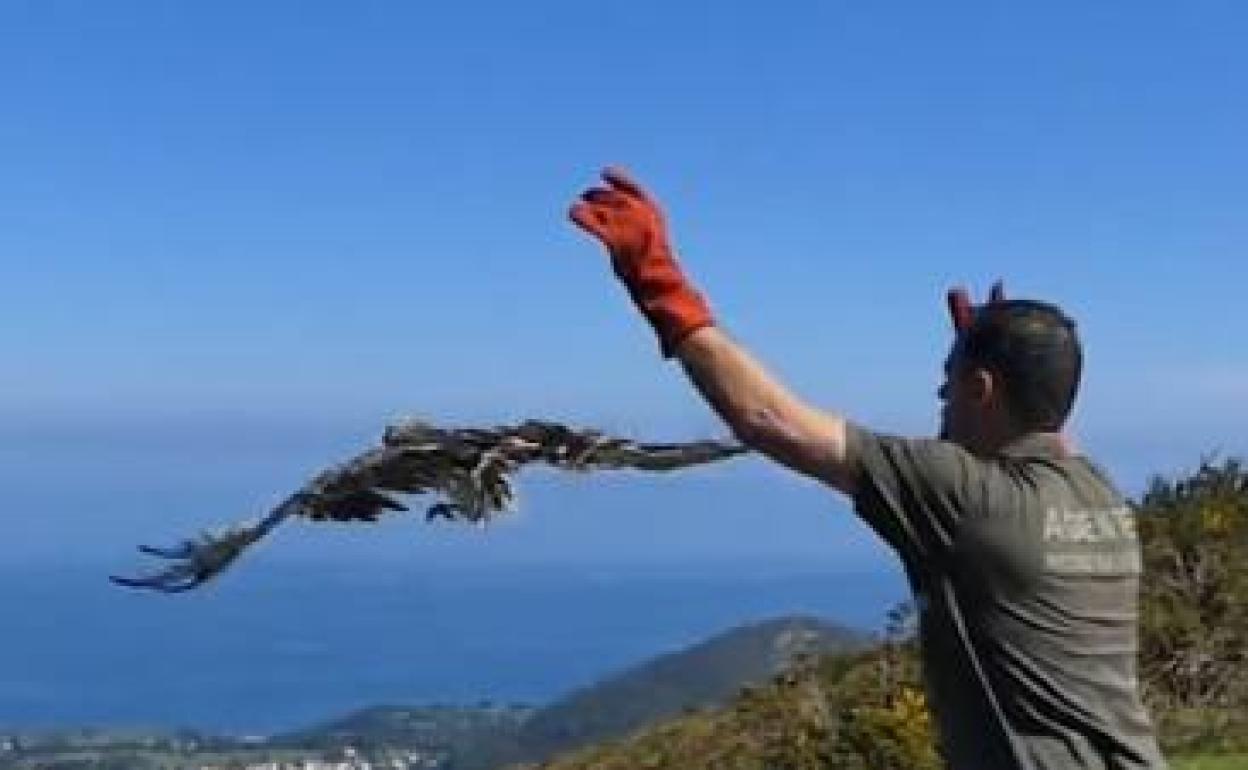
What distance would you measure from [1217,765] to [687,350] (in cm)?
1054

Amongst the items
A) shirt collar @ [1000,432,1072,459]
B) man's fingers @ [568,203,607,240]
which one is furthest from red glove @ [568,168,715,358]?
shirt collar @ [1000,432,1072,459]

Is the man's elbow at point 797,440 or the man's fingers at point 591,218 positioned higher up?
the man's fingers at point 591,218

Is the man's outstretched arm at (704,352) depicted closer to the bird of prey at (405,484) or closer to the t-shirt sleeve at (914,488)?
the t-shirt sleeve at (914,488)

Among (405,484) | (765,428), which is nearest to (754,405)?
(765,428)

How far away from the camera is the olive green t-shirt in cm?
534

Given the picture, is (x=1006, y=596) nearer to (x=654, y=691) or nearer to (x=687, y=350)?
(x=687, y=350)

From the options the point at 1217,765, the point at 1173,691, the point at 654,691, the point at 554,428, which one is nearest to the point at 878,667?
the point at 1173,691

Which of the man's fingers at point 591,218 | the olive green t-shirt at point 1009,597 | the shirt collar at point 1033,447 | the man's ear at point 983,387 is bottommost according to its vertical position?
the olive green t-shirt at point 1009,597

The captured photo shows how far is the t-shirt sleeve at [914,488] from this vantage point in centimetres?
528

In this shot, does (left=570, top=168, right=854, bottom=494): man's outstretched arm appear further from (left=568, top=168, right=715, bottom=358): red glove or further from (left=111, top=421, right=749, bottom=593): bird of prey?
(left=111, top=421, right=749, bottom=593): bird of prey

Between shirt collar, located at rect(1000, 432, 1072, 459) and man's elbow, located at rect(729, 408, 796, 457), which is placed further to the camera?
shirt collar, located at rect(1000, 432, 1072, 459)

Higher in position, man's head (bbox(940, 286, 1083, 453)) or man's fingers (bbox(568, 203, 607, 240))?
man's fingers (bbox(568, 203, 607, 240))

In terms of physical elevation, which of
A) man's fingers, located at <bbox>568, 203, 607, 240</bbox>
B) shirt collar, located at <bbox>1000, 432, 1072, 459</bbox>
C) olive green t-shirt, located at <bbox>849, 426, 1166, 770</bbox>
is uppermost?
man's fingers, located at <bbox>568, 203, 607, 240</bbox>

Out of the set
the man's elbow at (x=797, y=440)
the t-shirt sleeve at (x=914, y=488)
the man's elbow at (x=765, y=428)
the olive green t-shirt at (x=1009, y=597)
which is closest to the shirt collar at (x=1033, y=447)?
the olive green t-shirt at (x=1009, y=597)
